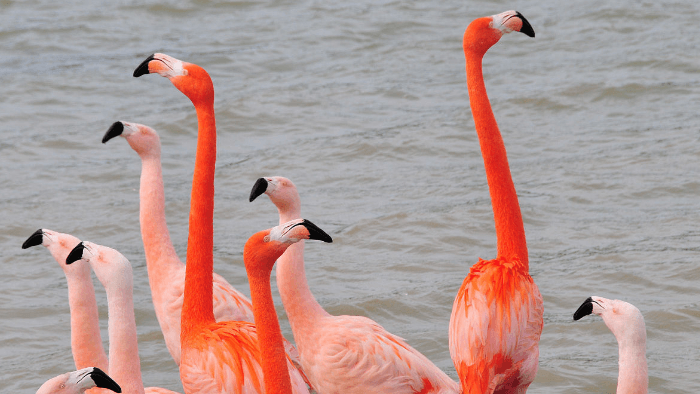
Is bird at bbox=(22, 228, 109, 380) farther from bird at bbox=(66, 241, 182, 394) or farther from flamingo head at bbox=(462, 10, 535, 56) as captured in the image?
flamingo head at bbox=(462, 10, 535, 56)

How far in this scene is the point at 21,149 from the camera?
10617mm

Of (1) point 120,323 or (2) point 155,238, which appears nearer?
(1) point 120,323

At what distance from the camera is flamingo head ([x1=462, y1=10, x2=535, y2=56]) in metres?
5.12

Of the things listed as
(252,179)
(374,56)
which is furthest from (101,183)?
(374,56)

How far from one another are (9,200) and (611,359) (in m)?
5.82

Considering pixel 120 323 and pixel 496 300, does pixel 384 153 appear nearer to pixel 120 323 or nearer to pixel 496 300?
pixel 496 300

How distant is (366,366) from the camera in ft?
16.4

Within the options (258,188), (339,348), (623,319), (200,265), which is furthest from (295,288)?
(623,319)

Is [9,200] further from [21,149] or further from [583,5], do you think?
[583,5]

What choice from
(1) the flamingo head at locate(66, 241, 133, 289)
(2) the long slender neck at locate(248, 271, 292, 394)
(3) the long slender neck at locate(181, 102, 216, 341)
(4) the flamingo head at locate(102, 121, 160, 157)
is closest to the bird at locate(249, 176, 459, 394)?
(3) the long slender neck at locate(181, 102, 216, 341)

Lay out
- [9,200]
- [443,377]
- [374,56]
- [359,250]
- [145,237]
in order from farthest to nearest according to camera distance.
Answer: [374,56] < [9,200] < [359,250] < [145,237] < [443,377]

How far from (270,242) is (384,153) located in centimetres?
682

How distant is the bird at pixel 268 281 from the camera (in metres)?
3.66

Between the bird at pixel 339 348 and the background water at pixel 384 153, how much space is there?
4.55 feet
